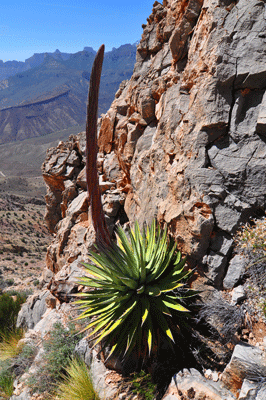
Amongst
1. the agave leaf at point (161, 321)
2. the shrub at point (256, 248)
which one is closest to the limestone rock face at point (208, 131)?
Answer: the shrub at point (256, 248)

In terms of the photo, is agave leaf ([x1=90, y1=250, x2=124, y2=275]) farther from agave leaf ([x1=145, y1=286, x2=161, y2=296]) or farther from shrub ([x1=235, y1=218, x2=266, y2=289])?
shrub ([x1=235, y1=218, x2=266, y2=289])

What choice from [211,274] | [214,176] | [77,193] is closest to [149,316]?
[211,274]

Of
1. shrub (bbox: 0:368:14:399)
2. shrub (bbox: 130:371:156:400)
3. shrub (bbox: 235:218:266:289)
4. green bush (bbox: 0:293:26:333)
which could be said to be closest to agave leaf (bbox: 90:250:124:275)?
shrub (bbox: 130:371:156:400)

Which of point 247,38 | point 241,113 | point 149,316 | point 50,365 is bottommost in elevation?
point 50,365

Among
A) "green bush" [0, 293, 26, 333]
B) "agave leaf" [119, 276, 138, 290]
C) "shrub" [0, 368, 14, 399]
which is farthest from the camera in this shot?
"green bush" [0, 293, 26, 333]

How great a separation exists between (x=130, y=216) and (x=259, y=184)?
11.5 ft

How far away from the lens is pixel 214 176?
168 inches

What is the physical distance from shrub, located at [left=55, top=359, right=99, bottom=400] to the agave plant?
0.65 meters

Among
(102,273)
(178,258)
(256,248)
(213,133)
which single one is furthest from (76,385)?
(213,133)

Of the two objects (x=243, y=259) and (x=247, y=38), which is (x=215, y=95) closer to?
(x=247, y=38)

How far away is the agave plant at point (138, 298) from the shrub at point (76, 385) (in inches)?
25.6

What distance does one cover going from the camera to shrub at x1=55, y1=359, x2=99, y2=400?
13.4ft

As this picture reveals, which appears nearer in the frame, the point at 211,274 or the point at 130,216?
the point at 211,274

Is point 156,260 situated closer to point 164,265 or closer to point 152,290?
point 164,265
